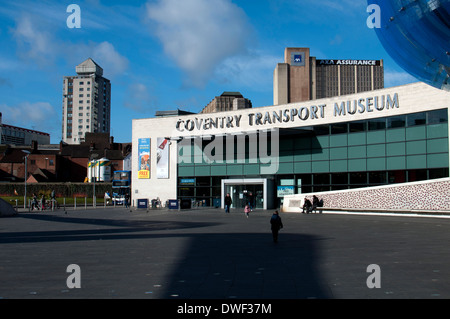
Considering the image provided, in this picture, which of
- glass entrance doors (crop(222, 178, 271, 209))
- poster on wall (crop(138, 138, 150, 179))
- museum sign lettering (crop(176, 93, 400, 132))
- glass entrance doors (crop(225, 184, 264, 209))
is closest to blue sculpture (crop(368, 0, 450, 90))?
museum sign lettering (crop(176, 93, 400, 132))

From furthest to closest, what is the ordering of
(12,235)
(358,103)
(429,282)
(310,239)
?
1. (358,103)
2. (12,235)
3. (310,239)
4. (429,282)

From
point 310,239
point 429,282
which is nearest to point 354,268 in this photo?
point 429,282

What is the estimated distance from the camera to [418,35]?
14625mm

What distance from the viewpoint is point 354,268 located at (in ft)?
36.6

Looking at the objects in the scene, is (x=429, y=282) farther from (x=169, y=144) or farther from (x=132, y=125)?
(x=132, y=125)

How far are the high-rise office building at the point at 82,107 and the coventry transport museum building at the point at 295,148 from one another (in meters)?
128

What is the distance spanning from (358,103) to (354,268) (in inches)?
1143

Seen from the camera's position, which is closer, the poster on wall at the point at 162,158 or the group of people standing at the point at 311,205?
the group of people standing at the point at 311,205

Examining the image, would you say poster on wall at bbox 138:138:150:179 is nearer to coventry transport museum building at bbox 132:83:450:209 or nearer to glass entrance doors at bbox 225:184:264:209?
coventry transport museum building at bbox 132:83:450:209

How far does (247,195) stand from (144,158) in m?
15.0

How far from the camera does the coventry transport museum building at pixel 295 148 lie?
111 ft

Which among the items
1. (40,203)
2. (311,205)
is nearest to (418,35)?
(311,205)

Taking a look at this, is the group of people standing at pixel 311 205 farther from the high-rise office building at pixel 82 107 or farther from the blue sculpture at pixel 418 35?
the high-rise office building at pixel 82 107

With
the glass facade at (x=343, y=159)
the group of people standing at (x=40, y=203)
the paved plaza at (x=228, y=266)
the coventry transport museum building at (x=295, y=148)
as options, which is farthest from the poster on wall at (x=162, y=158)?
the paved plaza at (x=228, y=266)
